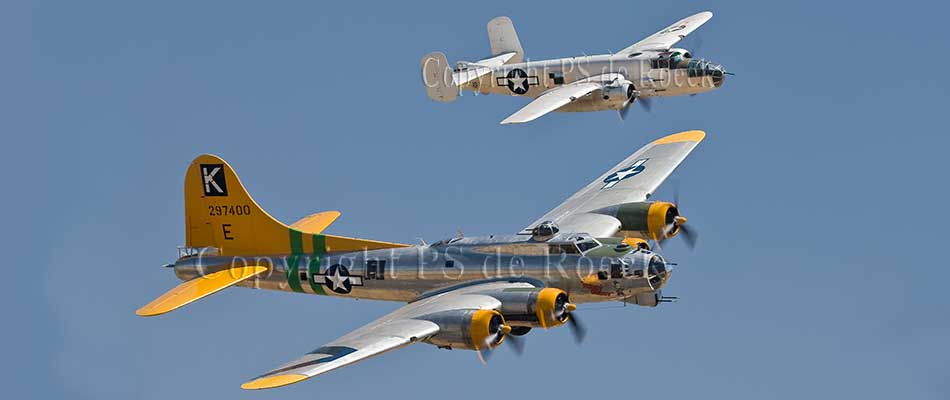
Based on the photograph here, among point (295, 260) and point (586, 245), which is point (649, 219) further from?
point (295, 260)

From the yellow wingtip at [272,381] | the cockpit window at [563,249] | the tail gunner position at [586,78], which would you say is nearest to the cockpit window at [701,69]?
the tail gunner position at [586,78]

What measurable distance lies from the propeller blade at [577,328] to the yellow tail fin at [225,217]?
11.2m

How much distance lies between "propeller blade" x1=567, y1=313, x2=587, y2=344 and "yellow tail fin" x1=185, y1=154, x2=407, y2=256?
1122 cm

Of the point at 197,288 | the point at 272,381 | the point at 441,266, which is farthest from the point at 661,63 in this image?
the point at 272,381

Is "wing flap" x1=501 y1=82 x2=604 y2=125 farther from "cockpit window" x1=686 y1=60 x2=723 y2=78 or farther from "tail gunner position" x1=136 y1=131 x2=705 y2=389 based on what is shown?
"tail gunner position" x1=136 y1=131 x2=705 y2=389

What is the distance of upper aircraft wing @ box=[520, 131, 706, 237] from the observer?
65688 millimetres

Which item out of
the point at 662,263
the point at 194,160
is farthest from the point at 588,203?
the point at 194,160

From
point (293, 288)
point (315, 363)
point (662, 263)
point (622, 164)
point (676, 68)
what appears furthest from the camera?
point (676, 68)

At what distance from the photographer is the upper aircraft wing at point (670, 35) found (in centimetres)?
8281

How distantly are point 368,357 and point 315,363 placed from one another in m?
1.59

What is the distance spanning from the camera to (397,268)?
62281mm

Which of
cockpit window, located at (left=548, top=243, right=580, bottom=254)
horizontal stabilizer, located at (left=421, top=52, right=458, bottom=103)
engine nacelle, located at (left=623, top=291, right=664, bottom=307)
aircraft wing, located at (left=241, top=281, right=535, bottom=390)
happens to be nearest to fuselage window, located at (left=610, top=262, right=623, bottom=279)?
cockpit window, located at (left=548, top=243, right=580, bottom=254)

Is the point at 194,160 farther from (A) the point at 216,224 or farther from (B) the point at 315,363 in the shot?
(B) the point at 315,363

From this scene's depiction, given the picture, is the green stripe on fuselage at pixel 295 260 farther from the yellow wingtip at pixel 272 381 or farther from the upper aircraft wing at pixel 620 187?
the yellow wingtip at pixel 272 381
